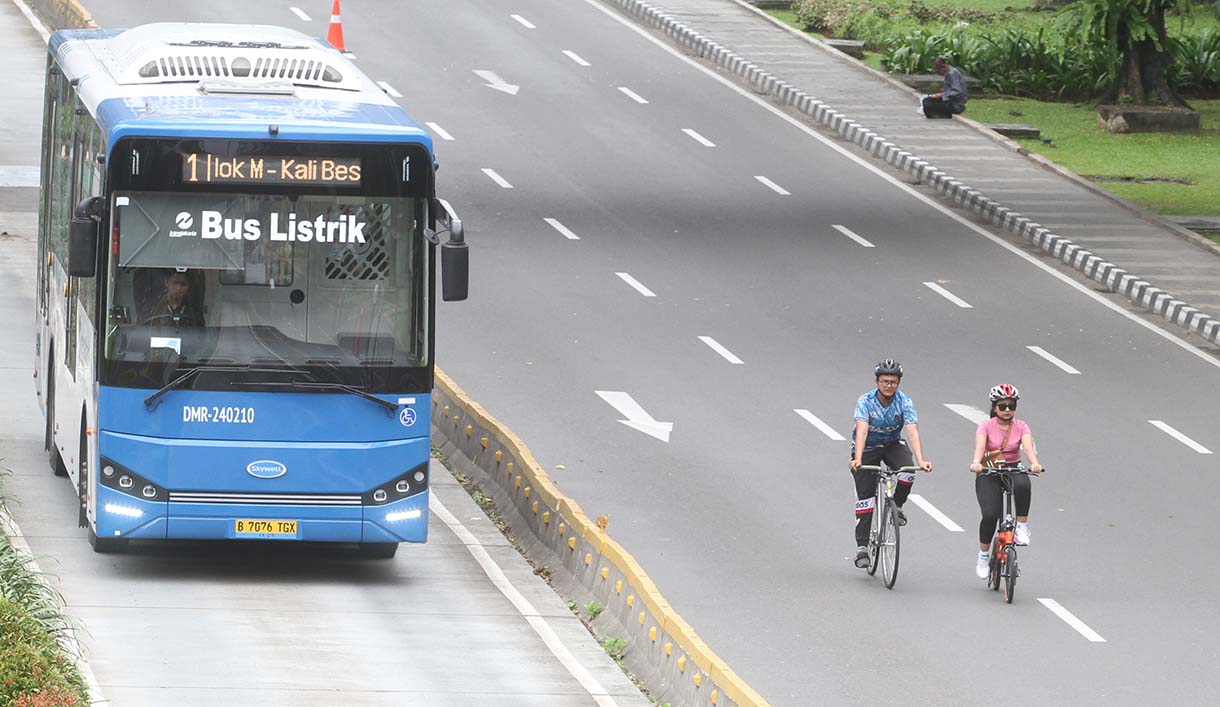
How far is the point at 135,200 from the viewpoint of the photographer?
16.1 meters

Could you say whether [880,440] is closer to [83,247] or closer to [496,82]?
[83,247]

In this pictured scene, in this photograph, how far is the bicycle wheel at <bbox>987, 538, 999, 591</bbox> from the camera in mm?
17391

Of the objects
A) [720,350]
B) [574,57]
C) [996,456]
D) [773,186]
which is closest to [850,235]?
[773,186]

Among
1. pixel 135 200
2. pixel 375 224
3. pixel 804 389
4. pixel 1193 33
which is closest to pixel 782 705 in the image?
pixel 375 224

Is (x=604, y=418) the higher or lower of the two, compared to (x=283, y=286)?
lower

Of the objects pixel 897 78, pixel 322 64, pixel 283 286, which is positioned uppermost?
pixel 322 64

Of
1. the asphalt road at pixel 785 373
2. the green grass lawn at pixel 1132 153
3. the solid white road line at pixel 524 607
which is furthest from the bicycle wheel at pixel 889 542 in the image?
the green grass lawn at pixel 1132 153

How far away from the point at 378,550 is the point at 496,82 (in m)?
24.9

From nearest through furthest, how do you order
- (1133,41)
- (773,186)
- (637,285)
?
(637,285) < (773,186) < (1133,41)

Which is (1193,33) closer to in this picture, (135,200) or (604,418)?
(604,418)

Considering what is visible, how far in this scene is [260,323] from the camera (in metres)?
16.2

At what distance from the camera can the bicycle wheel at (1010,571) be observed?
17.2m

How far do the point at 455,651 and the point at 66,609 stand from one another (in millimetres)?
2741

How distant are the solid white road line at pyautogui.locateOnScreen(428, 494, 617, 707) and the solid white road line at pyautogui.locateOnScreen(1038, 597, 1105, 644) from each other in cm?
391
